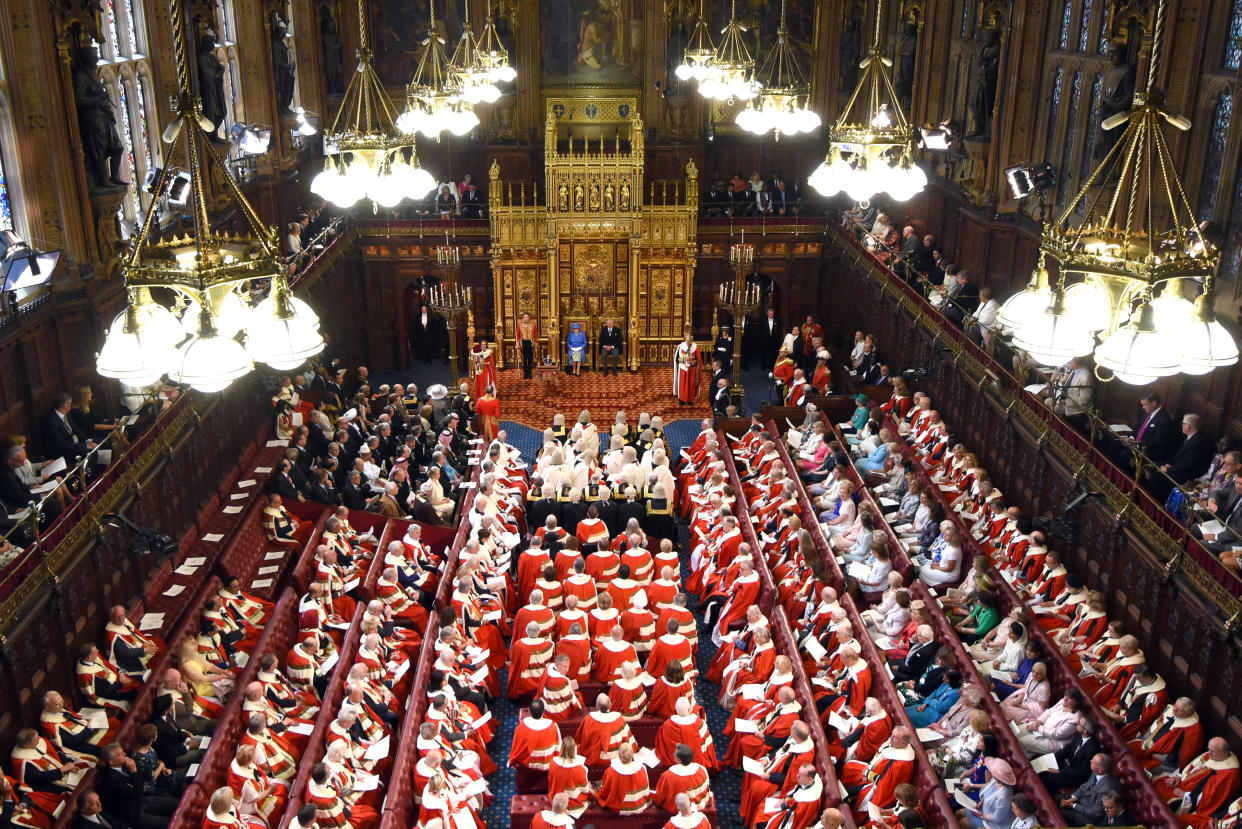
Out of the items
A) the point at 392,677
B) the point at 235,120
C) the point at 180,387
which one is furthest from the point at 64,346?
the point at 235,120

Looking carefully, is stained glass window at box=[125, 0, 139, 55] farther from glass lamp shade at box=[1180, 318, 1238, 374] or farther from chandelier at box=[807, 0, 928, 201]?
glass lamp shade at box=[1180, 318, 1238, 374]

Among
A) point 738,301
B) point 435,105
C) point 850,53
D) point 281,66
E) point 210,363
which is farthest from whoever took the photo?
point 850,53

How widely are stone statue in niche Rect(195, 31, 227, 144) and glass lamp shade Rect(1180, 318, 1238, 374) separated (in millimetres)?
15986

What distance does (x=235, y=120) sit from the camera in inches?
832

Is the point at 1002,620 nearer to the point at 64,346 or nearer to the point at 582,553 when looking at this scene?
the point at 582,553

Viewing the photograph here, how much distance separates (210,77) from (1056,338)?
16077 mm

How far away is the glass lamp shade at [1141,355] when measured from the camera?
4957 millimetres

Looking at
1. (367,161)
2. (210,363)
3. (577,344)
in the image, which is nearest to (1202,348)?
(210,363)

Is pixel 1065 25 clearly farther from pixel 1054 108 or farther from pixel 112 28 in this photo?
pixel 112 28

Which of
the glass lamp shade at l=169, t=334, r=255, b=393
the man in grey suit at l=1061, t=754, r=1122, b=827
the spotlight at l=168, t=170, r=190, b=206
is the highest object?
the glass lamp shade at l=169, t=334, r=255, b=393

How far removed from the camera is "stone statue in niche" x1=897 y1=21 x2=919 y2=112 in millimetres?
23688

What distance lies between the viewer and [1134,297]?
514 centimetres

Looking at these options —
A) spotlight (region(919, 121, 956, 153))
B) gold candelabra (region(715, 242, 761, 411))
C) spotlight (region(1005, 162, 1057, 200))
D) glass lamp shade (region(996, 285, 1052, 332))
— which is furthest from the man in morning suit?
glass lamp shade (region(996, 285, 1052, 332))

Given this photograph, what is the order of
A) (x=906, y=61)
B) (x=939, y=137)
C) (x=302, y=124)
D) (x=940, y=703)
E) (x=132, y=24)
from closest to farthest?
(x=940, y=703) < (x=132, y=24) < (x=939, y=137) < (x=302, y=124) < (x=906, y=61)
